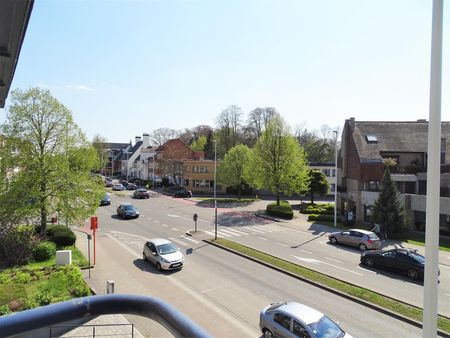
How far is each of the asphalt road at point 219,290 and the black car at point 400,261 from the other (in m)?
5.85

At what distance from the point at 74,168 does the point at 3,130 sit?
15.3 feet

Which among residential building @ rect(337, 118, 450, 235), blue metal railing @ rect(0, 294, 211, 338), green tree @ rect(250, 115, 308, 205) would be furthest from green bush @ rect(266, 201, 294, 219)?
blue metal railing @ rect(0, 294, 211, 338)

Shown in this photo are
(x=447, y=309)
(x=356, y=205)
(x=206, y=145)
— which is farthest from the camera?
(x=206, y=145)

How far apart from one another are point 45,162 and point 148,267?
9352 millimetres

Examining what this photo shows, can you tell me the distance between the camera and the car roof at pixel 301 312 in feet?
37.5

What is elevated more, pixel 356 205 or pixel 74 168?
pixel 74 168

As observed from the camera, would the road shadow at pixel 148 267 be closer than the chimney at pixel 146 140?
Yes

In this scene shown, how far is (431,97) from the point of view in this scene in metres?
4.91

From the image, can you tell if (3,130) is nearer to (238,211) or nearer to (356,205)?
(238,211)

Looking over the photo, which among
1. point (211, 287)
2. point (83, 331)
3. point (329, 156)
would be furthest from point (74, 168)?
point (329, 156)

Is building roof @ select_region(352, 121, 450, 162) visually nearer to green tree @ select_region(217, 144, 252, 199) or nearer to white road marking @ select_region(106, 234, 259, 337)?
green tree @ select_region(217, 144, 252, 199)

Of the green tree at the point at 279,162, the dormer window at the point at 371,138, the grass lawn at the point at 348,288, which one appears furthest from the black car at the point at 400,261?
the dormer window at the point at 371,138

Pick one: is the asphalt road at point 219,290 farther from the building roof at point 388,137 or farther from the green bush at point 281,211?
the building roof at point 388,137

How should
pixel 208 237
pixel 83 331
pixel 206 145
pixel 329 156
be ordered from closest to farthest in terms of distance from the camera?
pixel 83 331, pixel 208 237, pixel 329 156, pixel 206 145
